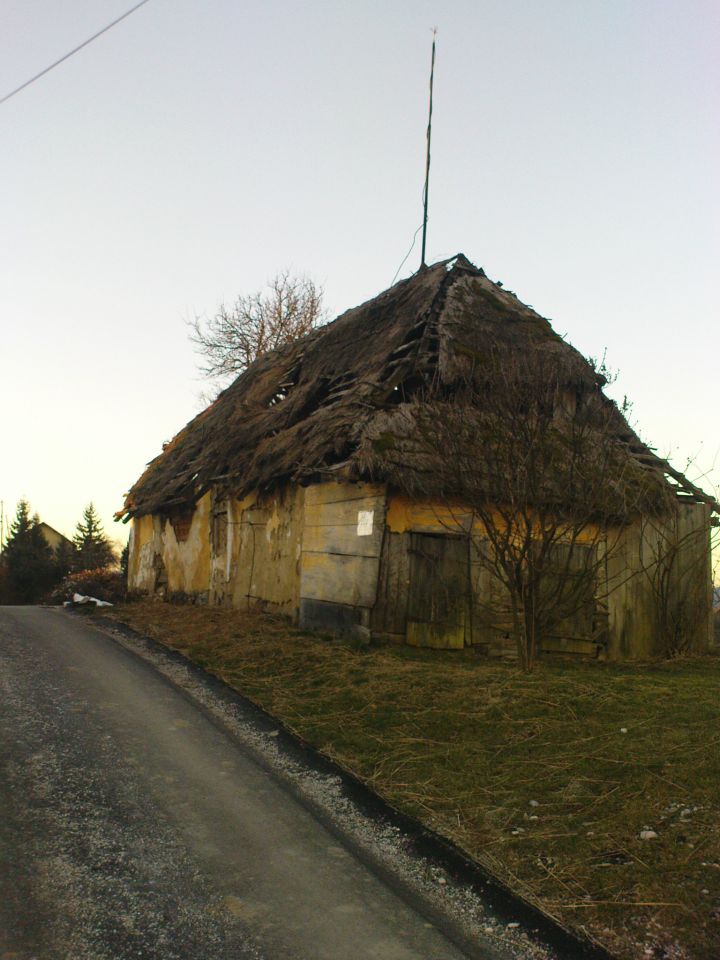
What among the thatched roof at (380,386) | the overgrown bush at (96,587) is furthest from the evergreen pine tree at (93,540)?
the thatched roof at (380,386)

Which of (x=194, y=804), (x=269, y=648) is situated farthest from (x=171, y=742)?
(x=269, y=648)

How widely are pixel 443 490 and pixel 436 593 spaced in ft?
5.69

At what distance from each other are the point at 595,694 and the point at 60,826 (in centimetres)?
450

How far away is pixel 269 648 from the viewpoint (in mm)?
9172

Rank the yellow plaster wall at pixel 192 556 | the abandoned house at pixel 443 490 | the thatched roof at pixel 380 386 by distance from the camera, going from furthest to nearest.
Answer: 1. the yellow plaster wall at pixel 192 556
2. the thatched roof at pixel 380 386
3. the abandoned house at pixel 443 490

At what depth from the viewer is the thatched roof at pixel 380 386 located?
9.79m

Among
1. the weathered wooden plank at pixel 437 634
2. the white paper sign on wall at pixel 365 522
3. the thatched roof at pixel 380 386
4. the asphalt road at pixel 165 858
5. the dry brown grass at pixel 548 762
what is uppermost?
the thatched roof at pixel 380 386

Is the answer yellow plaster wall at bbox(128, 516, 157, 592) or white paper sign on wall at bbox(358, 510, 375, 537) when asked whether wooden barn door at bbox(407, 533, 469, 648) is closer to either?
white paper sign on wall at bbox(358, 510, 375, 537)

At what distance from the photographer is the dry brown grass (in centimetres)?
363

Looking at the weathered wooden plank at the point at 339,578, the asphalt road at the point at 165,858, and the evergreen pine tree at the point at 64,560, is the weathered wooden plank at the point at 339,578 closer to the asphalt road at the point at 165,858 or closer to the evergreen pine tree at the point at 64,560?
the asphalt road at the point at 165,858

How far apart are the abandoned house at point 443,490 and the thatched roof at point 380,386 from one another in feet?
0.13

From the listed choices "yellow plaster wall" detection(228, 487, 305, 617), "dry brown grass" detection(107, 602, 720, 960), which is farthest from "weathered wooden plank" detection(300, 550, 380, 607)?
"dry brown grass" detection(107, 602, 720, 960)

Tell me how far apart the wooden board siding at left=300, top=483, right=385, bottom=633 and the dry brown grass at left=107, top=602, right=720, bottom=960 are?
2.76ft

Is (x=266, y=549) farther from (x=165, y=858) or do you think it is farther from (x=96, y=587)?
(x=165, y=858)
